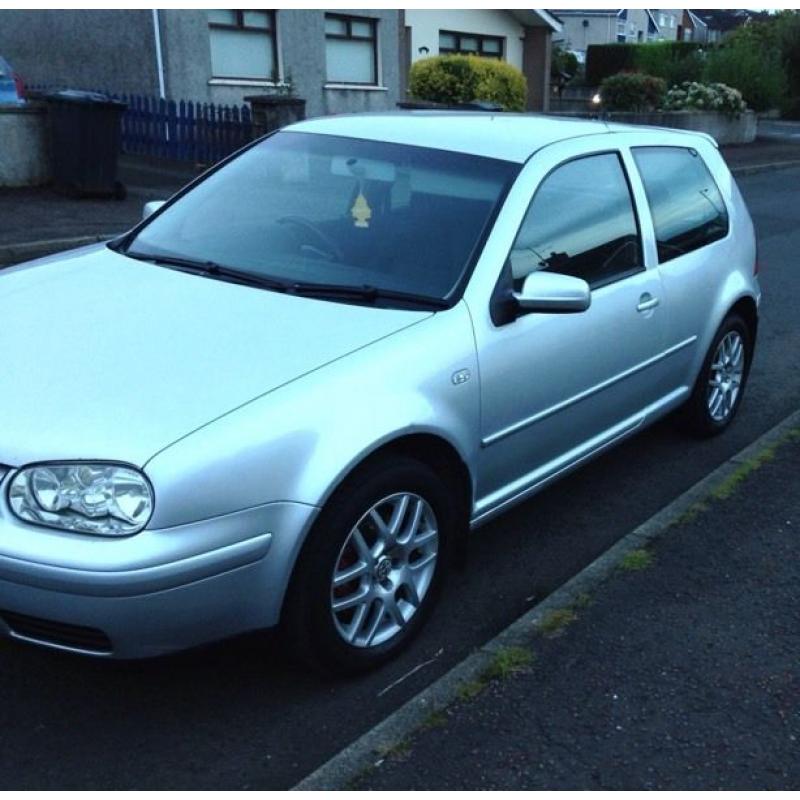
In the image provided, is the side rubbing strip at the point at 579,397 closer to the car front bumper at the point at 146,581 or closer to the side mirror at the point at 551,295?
the side mirror at the point at 551,295

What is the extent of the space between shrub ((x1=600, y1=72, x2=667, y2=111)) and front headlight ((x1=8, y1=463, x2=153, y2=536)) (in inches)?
945

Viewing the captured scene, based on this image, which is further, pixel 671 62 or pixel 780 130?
pixel 671 62

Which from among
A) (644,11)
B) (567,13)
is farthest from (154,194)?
(644,11)

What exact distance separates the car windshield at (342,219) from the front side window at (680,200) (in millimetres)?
1112

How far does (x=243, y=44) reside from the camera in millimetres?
19875

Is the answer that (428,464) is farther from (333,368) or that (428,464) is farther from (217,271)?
(217,271)

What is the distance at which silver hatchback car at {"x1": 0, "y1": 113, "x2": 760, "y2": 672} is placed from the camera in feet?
8.31

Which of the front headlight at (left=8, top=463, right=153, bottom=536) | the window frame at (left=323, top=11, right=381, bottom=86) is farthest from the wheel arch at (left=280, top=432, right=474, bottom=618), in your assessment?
the window frame at (left=323, top=11, right=381, bottom=86)

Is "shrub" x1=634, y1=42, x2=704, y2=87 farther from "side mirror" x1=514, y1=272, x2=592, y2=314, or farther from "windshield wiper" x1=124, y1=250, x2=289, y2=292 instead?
"windshield wiper" x1=124, y1=250, x2=289, y2=292

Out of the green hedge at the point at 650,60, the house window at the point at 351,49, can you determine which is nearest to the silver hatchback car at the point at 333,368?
the house window at the point at 351,49

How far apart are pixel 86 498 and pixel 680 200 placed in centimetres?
337

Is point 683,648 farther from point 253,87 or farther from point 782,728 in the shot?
point 253,87

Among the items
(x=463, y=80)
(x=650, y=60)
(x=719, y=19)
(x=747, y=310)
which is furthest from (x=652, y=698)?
(x=719, y=19)

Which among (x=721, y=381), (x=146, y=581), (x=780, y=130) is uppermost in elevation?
(x=146, y=581)
